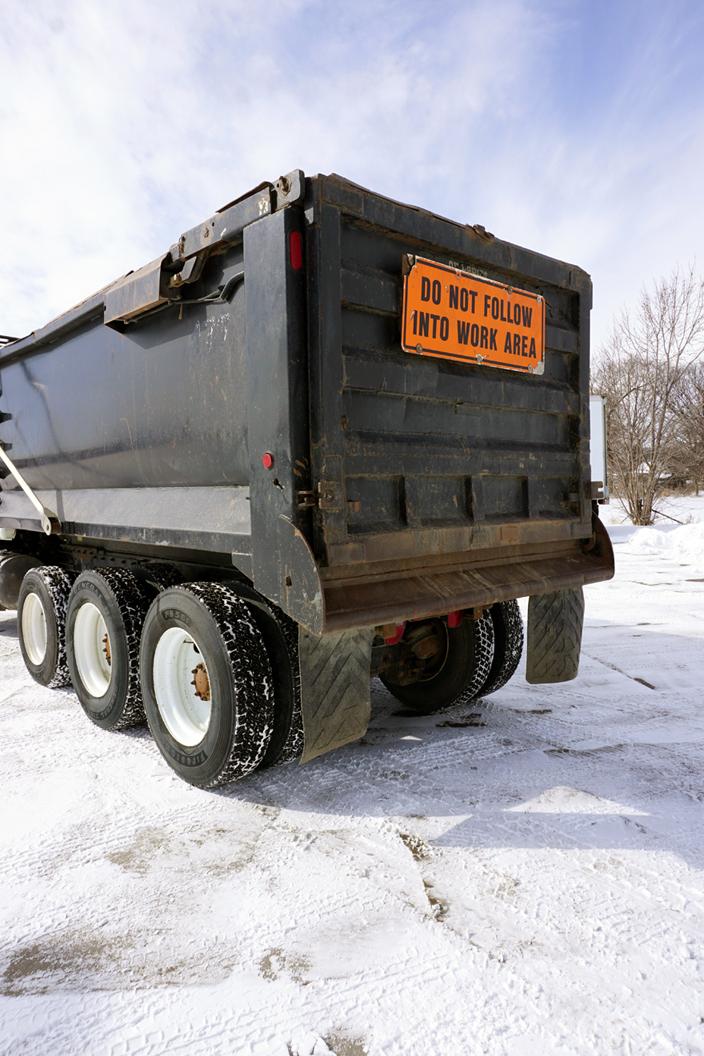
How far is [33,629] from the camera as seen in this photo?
5.45 meters

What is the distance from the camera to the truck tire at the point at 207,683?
10.3 feet

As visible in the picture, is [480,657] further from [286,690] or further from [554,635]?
[286,690]

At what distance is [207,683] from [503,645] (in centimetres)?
206

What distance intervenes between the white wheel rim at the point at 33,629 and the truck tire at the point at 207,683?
212cm

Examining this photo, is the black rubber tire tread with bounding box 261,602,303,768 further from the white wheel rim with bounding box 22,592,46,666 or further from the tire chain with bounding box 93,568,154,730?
the white wheel rim with bounding box 22,592,46,666

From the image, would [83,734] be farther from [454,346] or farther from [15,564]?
[454,346]

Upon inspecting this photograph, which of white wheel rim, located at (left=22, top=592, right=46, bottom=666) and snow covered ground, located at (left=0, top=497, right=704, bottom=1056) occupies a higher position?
white wheel rim, located at (left=22, top=592, right=46, bottom=666)

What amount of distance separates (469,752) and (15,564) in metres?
4.35

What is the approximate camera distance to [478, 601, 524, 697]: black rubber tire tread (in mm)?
4531

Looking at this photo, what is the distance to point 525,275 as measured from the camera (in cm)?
373

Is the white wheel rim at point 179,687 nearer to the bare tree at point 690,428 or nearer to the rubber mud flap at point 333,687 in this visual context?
the rubber mud flap at point 333,687

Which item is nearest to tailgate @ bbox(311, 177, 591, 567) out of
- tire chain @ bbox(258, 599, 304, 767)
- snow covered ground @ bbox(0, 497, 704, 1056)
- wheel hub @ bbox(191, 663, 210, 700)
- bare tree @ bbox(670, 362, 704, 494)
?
tire chain @ bbox(258, 599, 304, 767)

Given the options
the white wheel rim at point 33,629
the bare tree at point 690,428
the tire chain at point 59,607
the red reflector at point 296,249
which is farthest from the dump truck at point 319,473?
the bare tree at point 690,428

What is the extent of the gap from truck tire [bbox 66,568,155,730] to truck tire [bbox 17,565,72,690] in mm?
298
